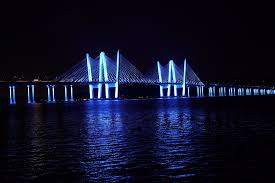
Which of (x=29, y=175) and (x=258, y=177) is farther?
(x=29, y=175)

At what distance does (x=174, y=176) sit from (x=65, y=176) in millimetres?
2971

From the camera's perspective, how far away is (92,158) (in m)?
14.1

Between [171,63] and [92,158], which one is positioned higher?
[171,63]

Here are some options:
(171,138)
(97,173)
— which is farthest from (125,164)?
(171,138)

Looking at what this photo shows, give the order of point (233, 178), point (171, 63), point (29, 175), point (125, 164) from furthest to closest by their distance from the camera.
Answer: point (171, 63) < point (125, 164) < point (29, 175) < point (233, 178)

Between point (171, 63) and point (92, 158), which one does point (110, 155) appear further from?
point (171, 63)

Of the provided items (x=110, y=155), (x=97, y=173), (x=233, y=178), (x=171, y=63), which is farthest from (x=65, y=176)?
(x=171, y=63)

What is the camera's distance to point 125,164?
12914 millimetres

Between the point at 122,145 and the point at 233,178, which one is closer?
the point at 233,178

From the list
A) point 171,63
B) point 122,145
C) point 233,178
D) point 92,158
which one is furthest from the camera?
point 171,63

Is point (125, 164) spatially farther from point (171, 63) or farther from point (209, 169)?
point (171, 63)

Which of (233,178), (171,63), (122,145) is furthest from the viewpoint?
(171,63)

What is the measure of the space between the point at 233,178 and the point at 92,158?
17.2ft

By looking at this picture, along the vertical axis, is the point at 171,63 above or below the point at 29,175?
above
